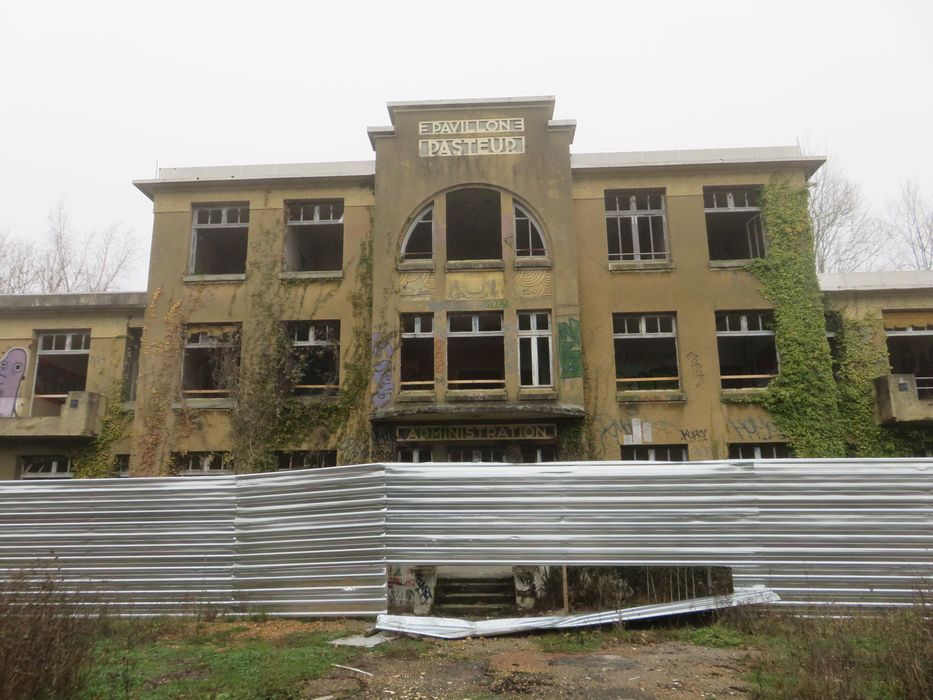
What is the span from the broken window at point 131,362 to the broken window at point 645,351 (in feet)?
49.9

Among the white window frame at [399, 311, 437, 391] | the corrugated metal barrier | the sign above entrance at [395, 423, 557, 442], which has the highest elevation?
the white window frame at [399, 311, 437, 391]

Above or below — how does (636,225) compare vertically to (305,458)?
above

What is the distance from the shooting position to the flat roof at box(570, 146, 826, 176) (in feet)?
66.6

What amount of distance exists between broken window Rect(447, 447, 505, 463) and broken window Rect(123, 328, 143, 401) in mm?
10533

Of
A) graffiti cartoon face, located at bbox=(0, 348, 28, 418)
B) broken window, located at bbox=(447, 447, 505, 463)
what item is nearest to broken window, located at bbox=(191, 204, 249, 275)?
graffiti cartoon face, located at bbox=(0, 348, 28, 418)

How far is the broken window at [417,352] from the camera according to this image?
1955cm

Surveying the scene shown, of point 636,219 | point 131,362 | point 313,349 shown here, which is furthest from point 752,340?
point 131,362

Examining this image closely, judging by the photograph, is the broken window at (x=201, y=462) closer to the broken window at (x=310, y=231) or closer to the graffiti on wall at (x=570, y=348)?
the broken window at (x=310, y=231)

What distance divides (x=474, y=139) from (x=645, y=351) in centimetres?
890

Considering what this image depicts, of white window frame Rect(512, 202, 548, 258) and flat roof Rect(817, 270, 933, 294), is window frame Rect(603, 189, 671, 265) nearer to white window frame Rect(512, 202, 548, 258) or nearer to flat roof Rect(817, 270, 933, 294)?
white window frame Rect(512, 202, 548, 258)

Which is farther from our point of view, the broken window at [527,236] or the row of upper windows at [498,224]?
the row of upper windows at [498,224]

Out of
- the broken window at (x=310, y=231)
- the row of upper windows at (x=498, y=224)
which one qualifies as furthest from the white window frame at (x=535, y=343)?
the broken window at (x=310, y=231)

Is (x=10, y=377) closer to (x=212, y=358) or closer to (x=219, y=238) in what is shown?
(x=212, y=358)

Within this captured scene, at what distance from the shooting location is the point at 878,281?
19.9 metres
